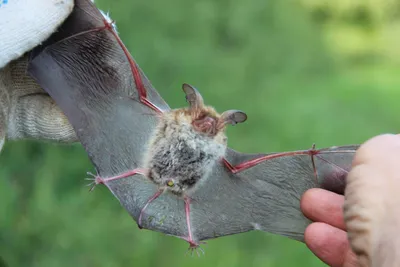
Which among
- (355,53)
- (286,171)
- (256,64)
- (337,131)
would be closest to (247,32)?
(256,64)

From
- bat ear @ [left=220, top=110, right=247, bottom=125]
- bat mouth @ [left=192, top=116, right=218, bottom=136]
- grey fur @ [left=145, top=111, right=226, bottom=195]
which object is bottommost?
grey fur @ [left=145, top=111, right=226, bottom=195]

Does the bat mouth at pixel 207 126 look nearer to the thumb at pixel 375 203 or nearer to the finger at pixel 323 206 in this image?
the finger at pixel 323 206

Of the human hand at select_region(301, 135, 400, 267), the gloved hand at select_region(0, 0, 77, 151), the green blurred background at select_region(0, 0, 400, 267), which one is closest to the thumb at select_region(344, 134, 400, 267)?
the human hand at select_region(301, 135, 400, 267)

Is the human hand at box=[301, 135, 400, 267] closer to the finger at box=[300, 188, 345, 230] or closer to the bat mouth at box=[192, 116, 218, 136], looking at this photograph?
the finger at box=[300, 188, 345, 230]

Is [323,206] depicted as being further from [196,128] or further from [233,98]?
[233,98]

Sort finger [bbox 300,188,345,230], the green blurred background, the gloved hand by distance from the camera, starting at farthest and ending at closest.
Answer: the green blurred background, finger [bbox 300,188,345,230], the gloved hand

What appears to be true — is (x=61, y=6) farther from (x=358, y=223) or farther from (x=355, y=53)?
(x=355, y=53)

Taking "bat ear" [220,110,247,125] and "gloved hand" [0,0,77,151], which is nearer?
"gloved hand" [0,0,77,151]
